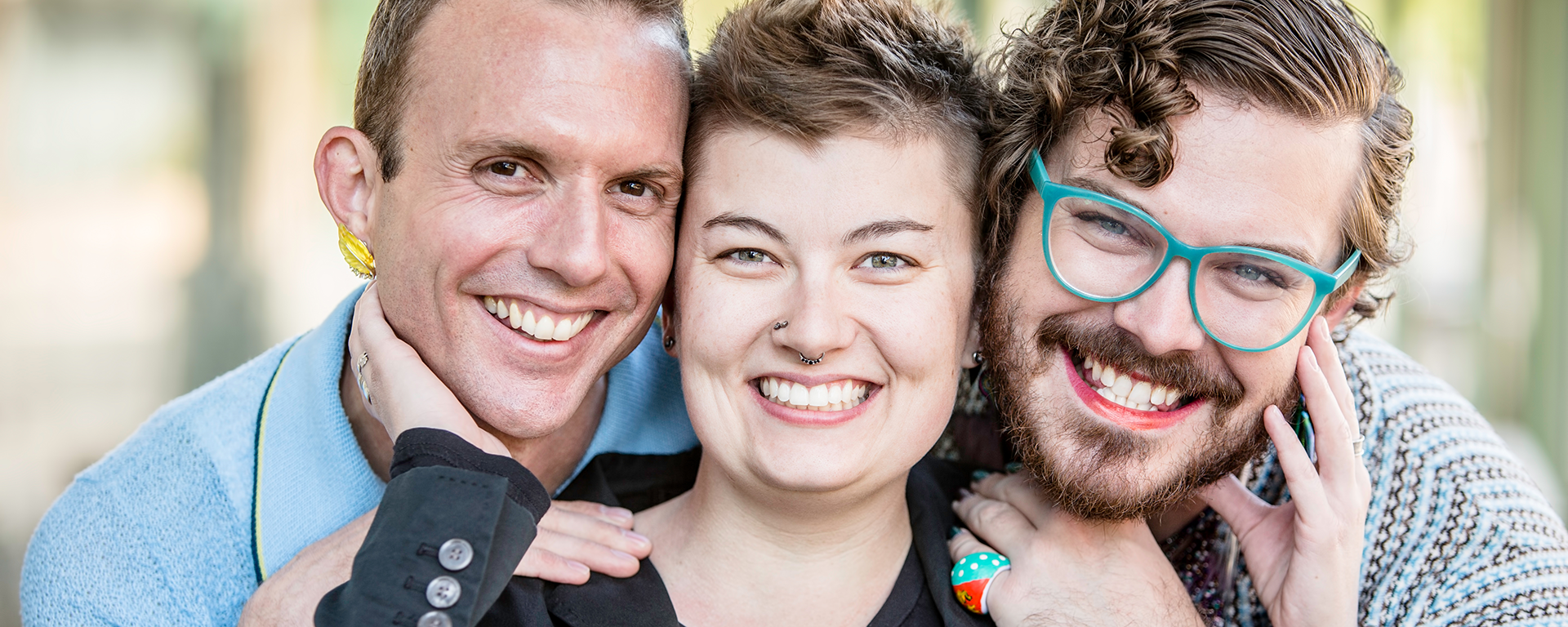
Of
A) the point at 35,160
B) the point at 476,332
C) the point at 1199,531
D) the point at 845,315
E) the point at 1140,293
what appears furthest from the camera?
the point at 35,160

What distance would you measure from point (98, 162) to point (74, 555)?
344 cm

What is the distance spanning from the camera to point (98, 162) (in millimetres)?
4832

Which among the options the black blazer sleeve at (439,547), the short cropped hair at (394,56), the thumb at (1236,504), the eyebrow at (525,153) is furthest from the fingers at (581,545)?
the thumb at (1236,504)

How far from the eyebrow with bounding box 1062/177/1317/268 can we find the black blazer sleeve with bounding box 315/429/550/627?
1.11 metres

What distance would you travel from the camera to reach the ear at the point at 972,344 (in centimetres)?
201

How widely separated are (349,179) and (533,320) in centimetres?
54

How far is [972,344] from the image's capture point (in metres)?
2.04

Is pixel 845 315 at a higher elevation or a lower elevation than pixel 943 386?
higher

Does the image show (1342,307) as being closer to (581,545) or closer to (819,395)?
(819,395)

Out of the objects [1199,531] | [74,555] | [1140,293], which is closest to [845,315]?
[1140,293]

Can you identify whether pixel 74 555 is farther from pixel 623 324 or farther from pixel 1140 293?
pixel 1140 293

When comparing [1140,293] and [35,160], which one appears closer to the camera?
[1140,293]

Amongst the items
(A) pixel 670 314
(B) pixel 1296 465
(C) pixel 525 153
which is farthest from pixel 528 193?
(B) pixel 1296 465

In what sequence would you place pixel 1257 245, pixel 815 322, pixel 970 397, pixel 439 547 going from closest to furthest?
pixel 439 547 → pixel 815 322 → pixel 1257 245 → pixel 970 397
